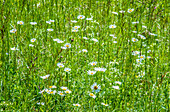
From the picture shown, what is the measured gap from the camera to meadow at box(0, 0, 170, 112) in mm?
2049

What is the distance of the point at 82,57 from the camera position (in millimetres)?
2582

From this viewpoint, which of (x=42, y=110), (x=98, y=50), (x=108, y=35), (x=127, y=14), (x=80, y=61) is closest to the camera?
(x=42, y=110)

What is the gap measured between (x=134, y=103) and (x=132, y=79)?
277mm

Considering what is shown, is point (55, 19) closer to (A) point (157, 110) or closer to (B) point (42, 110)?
(B) point (42, 110)

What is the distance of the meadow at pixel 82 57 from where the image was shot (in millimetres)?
2049

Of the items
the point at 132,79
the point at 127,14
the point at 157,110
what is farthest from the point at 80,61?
the point at 127,14

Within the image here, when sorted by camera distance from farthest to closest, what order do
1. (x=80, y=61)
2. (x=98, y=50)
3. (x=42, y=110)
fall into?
(x=98, y=50), (x=80, y=61), (x=42, y=110)

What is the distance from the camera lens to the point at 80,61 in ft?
8.30

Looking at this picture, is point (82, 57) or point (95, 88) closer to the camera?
point (95, 88)

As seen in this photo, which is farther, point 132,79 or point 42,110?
point 132,79

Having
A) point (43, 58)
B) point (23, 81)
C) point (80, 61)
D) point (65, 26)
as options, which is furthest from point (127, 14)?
point (23, 81)

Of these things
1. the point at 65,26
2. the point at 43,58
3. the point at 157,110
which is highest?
the point at 65,26

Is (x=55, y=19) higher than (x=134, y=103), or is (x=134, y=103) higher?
(x=55, y=19)

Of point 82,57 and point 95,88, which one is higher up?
point 82,57
